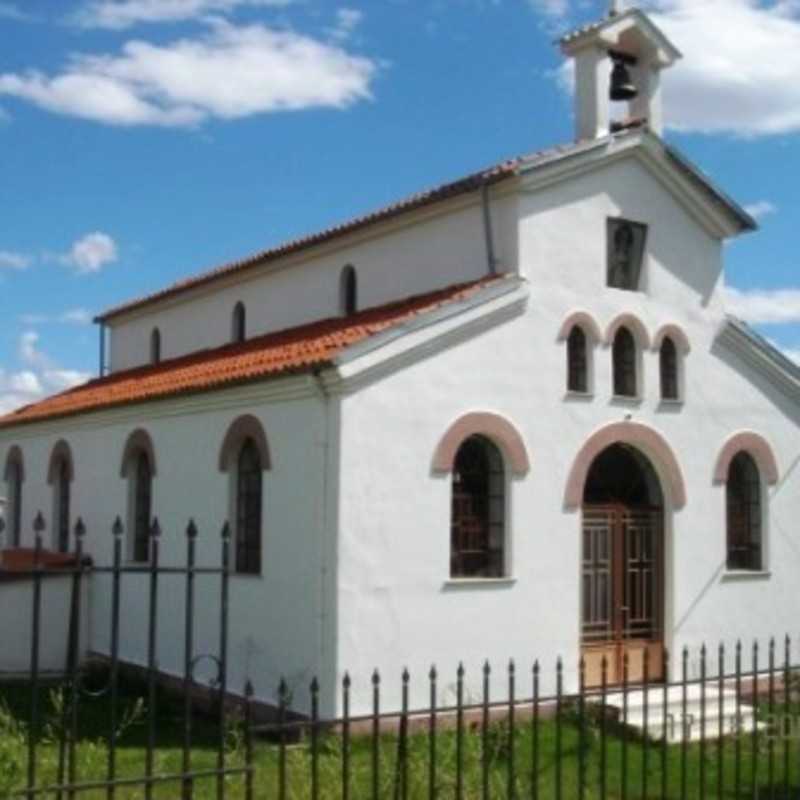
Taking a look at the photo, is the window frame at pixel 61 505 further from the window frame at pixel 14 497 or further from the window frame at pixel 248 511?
the window frame at pixel 248 511

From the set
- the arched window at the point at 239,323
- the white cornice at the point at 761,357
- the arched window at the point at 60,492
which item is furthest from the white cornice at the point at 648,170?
the arched window at the point at 60,492

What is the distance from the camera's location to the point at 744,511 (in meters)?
17.2

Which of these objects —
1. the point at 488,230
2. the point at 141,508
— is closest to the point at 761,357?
the point at 488,230

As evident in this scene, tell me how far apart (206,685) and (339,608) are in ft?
10.8

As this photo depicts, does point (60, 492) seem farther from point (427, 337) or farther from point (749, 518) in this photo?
point (749, 518)

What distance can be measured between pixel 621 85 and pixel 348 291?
472cm

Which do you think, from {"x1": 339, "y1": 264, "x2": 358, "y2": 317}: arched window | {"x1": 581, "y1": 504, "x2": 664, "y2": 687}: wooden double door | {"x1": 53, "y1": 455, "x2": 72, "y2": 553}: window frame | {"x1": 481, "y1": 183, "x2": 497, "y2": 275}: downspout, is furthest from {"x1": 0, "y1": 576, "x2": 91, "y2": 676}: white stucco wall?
{"x1": 481, "y1": 183, "x2": 497, "y2": 275}: downspout

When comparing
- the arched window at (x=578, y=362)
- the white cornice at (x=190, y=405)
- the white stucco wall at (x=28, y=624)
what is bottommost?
the white stucco wall at (x=28, y=624)

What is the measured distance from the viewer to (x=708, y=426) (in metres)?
16.4

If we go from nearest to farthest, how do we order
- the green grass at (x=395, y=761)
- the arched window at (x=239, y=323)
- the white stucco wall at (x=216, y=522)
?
the green grass at (x=395, y=761), the white stucco wall at (x=216, y=522), the arched window at (x=239, y=323)

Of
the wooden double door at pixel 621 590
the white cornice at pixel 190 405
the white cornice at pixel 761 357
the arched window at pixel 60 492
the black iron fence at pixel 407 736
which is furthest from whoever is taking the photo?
the arched window at pixel 60 492

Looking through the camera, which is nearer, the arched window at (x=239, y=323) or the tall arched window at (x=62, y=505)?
the arched window at (x=239, y=323)

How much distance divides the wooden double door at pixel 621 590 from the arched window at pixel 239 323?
286 inches

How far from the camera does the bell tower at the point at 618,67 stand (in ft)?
52.5
